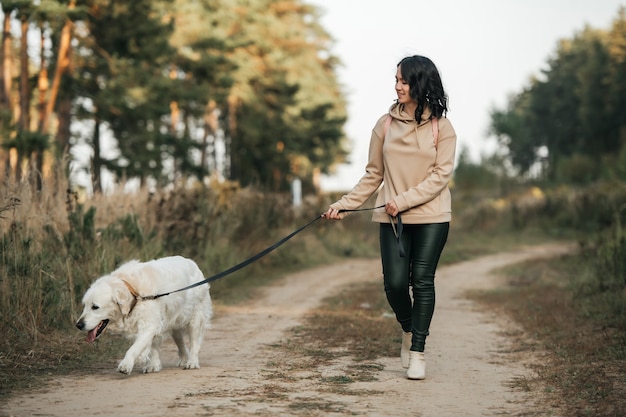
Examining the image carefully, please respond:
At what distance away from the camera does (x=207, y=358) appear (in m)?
7.64

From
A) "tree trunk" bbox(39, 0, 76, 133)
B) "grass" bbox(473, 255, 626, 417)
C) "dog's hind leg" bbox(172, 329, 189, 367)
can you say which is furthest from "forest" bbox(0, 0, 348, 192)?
"grass" bbox(473, 255, 626, 417)

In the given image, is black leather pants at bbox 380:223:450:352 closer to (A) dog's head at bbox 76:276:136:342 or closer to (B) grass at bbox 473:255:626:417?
(B) grass at bbox 473:255:626:417

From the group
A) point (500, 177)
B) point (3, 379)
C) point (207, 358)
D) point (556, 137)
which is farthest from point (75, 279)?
point (556, 137)

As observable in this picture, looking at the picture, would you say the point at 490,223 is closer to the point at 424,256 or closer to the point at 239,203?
the point at 239,203

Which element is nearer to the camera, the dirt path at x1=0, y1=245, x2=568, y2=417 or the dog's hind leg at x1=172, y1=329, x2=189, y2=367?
the dirt path at x1=0, y1=245, x2=568, y2=417

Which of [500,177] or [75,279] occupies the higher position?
[500,177]

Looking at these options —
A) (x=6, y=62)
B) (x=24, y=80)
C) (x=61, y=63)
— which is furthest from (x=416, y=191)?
(x=61, y=63)

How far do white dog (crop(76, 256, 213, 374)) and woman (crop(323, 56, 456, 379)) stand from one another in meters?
1.69

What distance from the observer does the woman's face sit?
6480mm

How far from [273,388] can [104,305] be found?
4.76 ft

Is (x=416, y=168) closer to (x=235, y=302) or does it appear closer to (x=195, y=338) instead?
(x=195, y=338)

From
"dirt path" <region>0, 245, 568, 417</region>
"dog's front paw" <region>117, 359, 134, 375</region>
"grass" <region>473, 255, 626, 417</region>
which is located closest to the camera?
"dirt path" <region>0, 245, 568, 417</region>

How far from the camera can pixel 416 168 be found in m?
6.54

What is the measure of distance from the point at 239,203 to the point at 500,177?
128 feet
